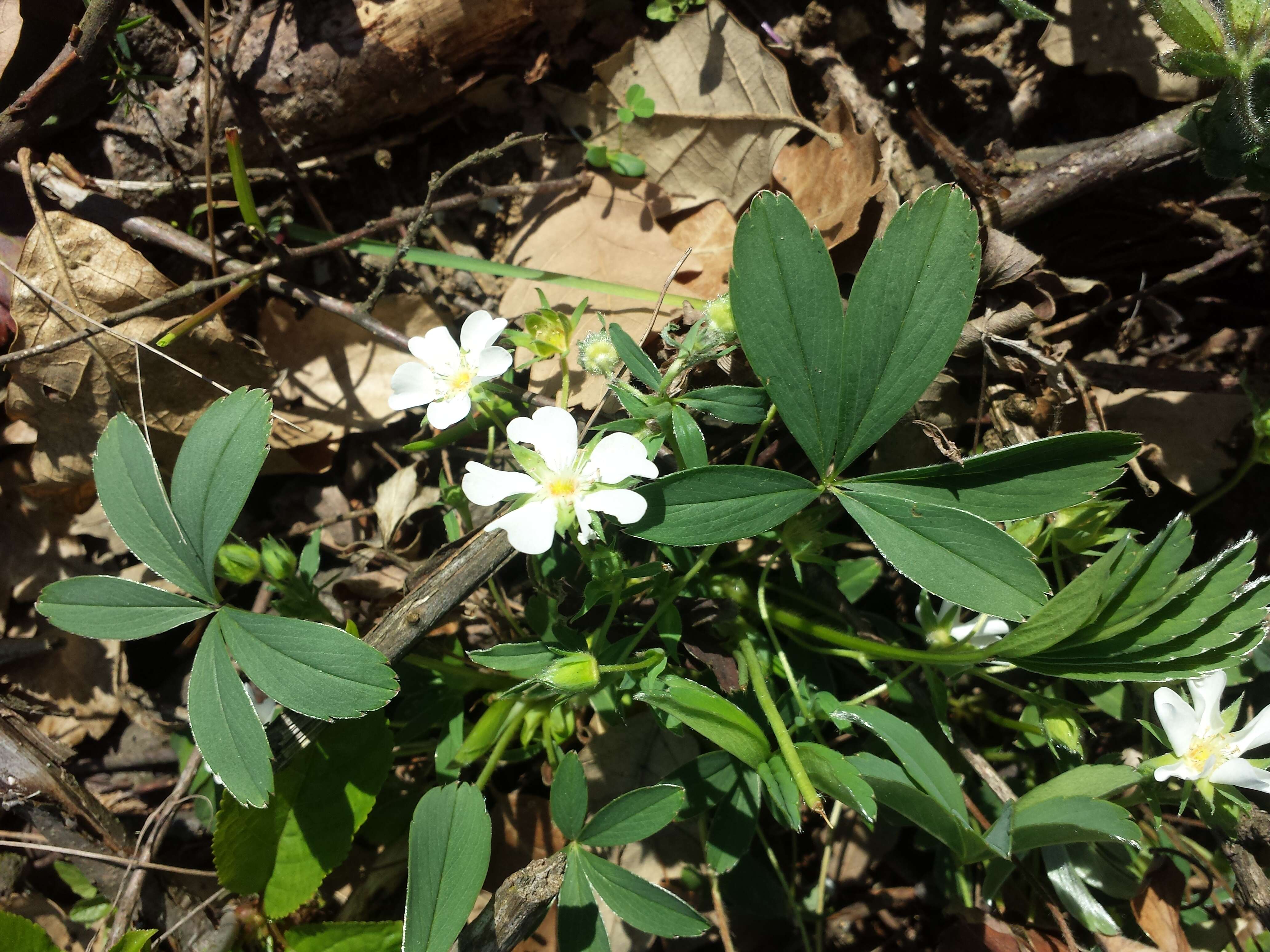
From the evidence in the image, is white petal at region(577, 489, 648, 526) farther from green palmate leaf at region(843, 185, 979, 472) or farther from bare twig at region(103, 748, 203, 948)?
bare twig at region(103, 748, 203, 948)

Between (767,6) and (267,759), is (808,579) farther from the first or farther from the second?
(767,6)

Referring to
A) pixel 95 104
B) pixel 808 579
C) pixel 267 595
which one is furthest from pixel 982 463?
pixel 95 104

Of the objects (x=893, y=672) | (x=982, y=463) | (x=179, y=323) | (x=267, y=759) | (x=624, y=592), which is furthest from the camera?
(x=179, y=323)

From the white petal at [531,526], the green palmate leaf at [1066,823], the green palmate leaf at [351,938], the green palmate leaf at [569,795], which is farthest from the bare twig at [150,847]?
the green palmate leaf at [1066,823]

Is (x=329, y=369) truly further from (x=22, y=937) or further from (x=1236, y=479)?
(x=1236, y=479)

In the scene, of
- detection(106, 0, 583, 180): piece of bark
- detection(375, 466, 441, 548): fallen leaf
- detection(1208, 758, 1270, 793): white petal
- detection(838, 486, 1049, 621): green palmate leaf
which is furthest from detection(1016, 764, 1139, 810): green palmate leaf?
detection(106, 0, 583, 180): piece of bark

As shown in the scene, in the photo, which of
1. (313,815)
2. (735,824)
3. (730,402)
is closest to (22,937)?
(313,815)

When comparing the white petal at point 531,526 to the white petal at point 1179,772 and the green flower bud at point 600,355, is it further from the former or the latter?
the white petal at point 1179,772

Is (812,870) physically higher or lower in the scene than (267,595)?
lower
